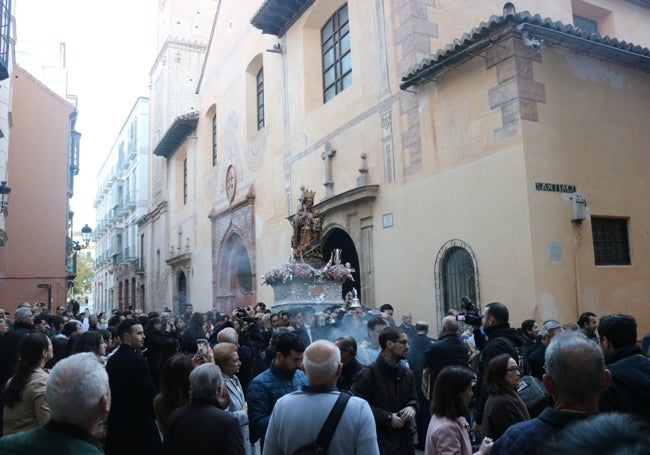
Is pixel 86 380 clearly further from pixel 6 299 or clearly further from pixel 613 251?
pixel 6 299

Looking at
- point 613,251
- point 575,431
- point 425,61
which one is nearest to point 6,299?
point 425,61

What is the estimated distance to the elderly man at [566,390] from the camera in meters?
2.24

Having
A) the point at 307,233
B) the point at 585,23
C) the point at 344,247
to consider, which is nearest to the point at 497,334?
the point at 307,233

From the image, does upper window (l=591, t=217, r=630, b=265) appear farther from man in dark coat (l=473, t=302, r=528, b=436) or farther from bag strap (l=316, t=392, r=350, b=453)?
bag strap (l=316, t=392, r=350, b=453)

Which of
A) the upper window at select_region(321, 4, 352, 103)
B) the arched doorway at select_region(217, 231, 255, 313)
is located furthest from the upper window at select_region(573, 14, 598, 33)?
the arched doorway at select_region(217, 231, 255, 313)

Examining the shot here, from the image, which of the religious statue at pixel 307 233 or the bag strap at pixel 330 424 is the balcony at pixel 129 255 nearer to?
the religious statue at pixel 307 233

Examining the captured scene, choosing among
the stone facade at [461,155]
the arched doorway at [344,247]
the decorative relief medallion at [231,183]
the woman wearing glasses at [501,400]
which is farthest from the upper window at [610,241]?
the decorative relief medallion at [231,183]

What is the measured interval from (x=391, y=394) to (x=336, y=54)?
13.4m

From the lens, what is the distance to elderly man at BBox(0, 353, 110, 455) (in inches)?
88.9

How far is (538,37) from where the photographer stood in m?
10.2

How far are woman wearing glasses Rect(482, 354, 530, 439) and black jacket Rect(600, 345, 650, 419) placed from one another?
51cm

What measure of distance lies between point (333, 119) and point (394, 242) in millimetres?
4289

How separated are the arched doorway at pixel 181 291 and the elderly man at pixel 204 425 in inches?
966

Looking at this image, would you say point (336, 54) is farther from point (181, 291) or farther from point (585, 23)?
point (181, 291)
